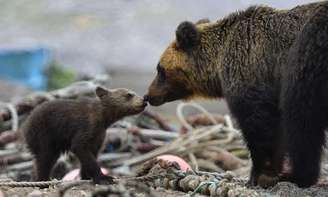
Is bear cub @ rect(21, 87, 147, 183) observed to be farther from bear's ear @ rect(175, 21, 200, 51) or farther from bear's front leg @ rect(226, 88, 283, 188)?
bear's front leg @ rect(226, 88, 283, 188)

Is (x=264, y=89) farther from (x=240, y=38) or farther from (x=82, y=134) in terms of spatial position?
(x=82, y=134)

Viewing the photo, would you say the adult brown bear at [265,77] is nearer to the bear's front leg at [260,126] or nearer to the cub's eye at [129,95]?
the bear's front leg at [260,126]

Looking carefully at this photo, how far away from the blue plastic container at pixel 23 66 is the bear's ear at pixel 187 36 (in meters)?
14.6

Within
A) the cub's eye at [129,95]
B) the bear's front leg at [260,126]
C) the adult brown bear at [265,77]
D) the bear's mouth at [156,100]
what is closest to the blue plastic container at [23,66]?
the bear's mouth at [156,100]

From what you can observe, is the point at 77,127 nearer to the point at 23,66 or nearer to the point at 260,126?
the point at 260,126

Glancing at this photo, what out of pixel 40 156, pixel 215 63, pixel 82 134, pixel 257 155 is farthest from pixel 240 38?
pixel 40 156

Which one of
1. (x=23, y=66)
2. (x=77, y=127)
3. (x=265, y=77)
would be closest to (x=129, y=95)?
(x=77, y=127)

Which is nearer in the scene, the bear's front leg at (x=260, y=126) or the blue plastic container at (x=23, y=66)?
the bear's front leg at (x=260, y=126)

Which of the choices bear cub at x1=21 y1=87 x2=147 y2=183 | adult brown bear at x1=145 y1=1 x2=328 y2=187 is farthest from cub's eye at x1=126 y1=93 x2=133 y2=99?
adult brown bear at x1=145 y1=1 x2=328 y2=187

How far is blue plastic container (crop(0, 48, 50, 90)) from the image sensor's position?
22406mm

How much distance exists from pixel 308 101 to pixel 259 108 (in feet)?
2.06

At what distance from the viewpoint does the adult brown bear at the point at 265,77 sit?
6.37 meters

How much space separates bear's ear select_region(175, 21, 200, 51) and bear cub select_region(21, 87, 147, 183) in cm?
62

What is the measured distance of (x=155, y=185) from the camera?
22.9 ft
